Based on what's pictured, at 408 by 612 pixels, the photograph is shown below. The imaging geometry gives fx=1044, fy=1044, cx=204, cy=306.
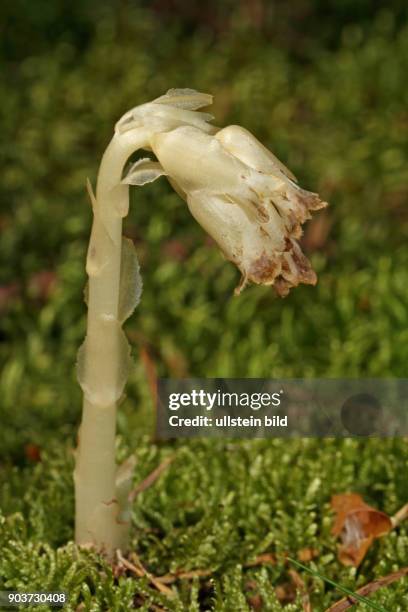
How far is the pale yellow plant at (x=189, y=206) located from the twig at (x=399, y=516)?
44 cm

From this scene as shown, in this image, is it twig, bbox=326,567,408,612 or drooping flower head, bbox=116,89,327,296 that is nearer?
drooping flower head, bbox=116,89,327,296

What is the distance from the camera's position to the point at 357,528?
4.63 feet

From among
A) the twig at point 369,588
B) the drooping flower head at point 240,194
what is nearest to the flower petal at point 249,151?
the drooping flower head at point 240,194

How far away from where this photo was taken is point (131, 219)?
2486 mm

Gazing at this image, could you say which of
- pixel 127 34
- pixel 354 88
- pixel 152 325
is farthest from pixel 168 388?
pixel 127 34

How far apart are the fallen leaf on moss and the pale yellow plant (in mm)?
372

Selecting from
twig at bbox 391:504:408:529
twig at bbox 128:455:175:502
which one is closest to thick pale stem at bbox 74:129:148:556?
twig at bbox 128:455:175:502

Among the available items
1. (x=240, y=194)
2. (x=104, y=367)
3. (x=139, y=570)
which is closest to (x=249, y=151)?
(x=240, y=194)

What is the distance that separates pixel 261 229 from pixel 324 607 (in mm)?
514

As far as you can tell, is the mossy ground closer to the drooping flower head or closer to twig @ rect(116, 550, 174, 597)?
twig @ rect(116, 550, 174, 597)

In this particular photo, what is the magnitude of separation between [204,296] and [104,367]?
108 centimetres

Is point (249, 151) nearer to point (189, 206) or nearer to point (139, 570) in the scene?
point (189, 206)

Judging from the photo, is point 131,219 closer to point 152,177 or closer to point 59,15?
point 59,15

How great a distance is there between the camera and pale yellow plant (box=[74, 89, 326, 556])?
3.41 feet
